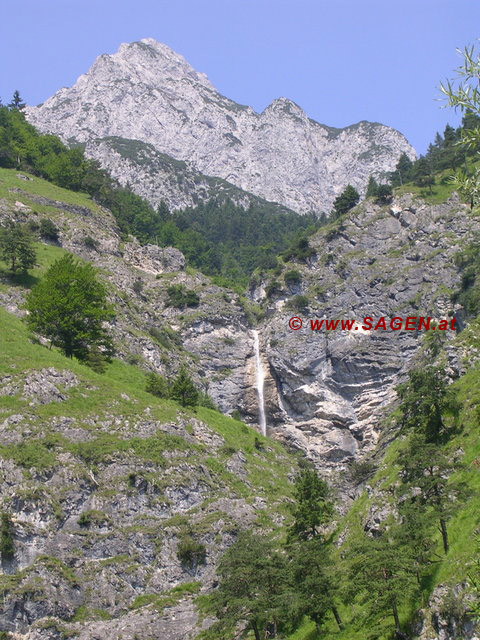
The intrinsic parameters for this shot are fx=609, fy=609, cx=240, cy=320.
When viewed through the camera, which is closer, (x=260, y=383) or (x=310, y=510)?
(x=310, y=510)

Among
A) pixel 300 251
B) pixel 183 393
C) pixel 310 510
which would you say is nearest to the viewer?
pixel 310 510

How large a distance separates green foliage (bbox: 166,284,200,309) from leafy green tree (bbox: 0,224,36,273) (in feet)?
98.7

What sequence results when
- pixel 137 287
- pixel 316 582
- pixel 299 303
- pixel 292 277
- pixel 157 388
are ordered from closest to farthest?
pixel 316 582 < pixel 157 388 < pixel 137 287 < pixel 299 303 < pixel 292 277

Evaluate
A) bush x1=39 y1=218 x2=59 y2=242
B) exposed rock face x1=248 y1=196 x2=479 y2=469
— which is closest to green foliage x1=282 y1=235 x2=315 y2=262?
exposed rock face x1=248 y1=196 x2=479 y2=469

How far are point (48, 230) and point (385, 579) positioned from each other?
7422cm

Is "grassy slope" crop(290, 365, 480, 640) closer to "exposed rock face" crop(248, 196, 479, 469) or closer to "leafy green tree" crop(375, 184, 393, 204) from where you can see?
"exposed rock face" crop(248, 196, 479, 469)

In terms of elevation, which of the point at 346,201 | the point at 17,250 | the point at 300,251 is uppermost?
the point at 346,201

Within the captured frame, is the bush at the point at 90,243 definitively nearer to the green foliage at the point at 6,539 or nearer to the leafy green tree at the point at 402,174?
the green foliage at the point at 6,539

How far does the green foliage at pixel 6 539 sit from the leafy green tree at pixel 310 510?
17.9 meters

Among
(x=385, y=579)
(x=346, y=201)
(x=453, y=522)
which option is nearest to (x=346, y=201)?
(x=346, y=201)

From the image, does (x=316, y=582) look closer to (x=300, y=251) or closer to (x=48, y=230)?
(x=48, y=230)

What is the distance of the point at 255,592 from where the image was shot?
30781 mm

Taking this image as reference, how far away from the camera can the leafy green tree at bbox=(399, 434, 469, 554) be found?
26.6 meters

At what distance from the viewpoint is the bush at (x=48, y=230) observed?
87000 millimetres
